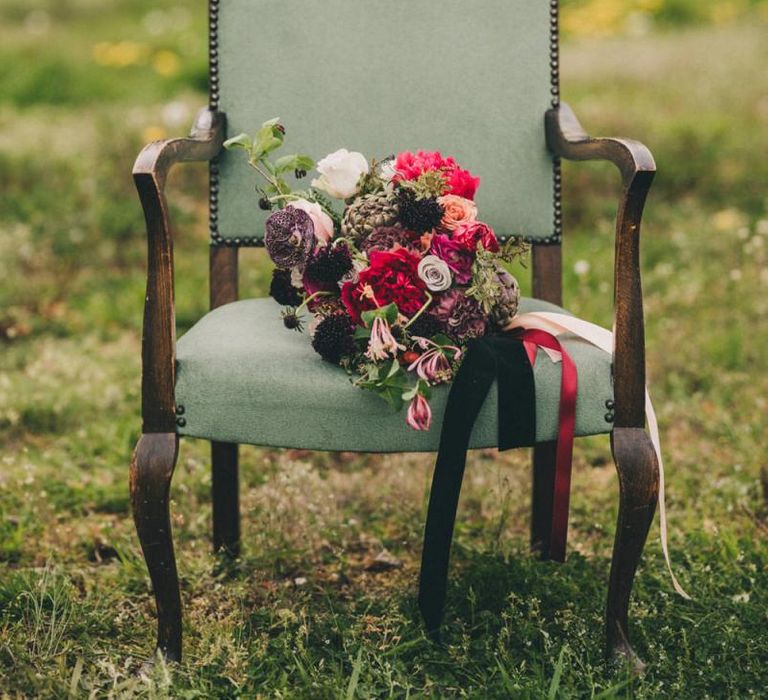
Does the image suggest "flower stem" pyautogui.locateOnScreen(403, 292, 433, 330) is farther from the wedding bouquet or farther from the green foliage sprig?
the green foliage sprig

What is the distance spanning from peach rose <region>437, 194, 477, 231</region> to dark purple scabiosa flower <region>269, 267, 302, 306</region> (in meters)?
0.34

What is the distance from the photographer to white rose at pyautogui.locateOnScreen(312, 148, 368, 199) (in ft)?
6.14

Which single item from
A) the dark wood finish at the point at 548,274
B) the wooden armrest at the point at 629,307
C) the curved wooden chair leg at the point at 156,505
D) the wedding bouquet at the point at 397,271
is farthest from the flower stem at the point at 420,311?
the dark wood finish at the point at 548,274

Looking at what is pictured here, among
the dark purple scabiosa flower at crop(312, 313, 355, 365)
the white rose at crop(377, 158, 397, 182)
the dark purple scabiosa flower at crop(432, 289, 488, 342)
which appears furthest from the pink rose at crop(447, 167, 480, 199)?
the dark purple scabiosa flower at crop(312, 313, 355, 365)

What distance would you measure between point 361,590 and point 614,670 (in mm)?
660

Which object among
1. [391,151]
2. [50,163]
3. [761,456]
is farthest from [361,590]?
[50,163]

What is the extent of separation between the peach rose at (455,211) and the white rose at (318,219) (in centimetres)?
20

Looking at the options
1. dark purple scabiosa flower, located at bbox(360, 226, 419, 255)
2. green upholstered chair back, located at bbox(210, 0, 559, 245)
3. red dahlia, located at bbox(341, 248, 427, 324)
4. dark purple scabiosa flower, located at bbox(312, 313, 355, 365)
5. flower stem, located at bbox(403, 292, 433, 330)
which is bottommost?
dark purple scabiosa flower, located at bbox(312, 313, 355, 365)

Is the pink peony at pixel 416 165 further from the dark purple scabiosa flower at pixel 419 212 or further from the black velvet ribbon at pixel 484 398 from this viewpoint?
the black velvet ribbon at pixel 484 398

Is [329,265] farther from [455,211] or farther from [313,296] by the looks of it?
[455,211]

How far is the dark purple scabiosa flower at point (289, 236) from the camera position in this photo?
1.81m

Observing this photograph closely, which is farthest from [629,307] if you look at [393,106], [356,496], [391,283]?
[356,496]

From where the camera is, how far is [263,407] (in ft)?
5.91

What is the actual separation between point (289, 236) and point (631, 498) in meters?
0.76
